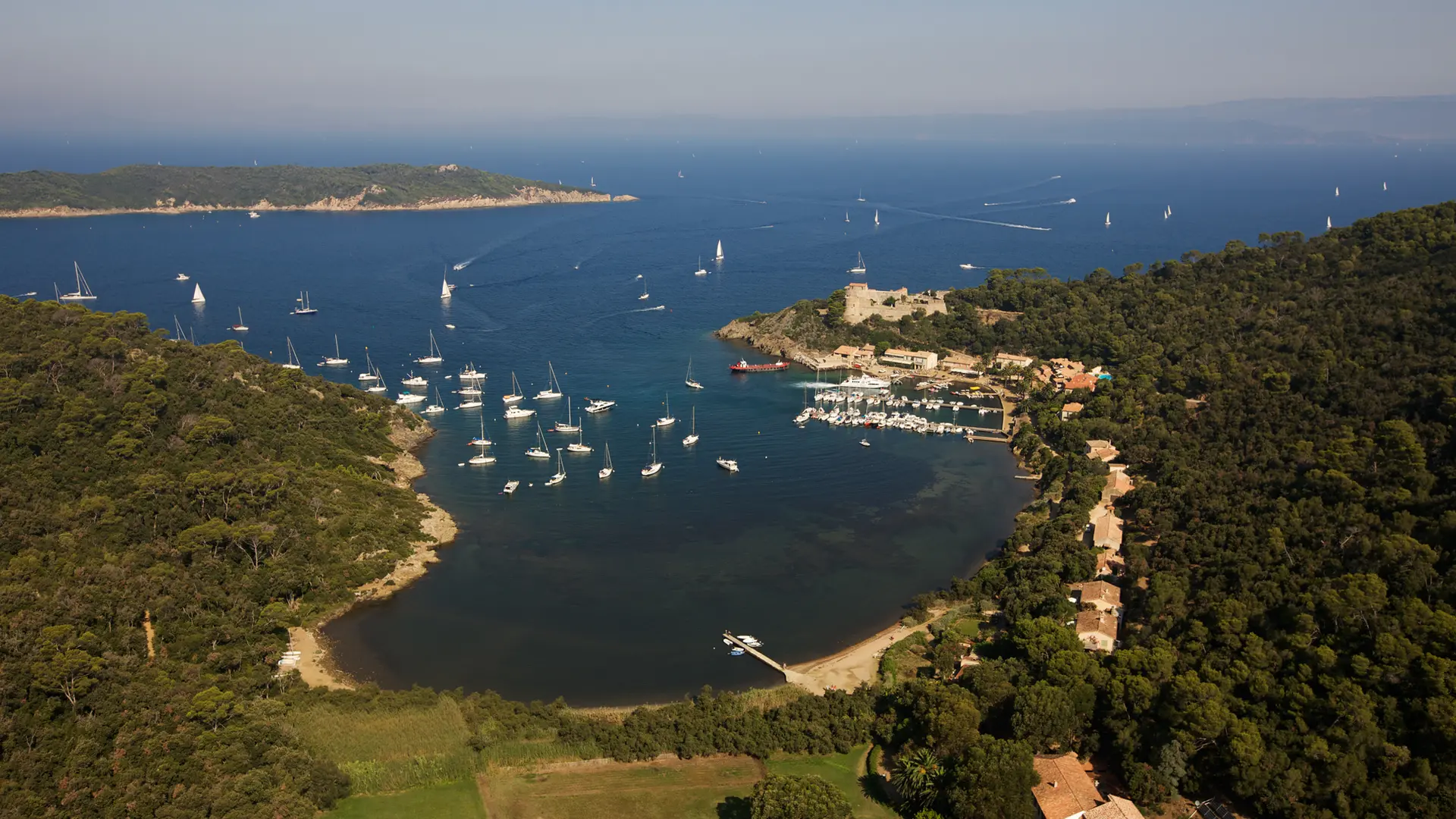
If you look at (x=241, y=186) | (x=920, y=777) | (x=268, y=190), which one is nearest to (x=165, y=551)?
(x=920, y=777)

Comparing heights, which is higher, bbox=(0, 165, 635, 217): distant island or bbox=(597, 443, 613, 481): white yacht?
bbox=(0, 165, 635, 217): distant island

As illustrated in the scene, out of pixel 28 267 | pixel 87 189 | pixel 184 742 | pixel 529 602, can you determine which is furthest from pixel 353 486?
pixel 87 189

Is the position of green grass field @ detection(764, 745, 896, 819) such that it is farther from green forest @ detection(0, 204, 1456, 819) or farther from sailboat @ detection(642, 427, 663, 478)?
sailboat @ detection(642, 427, 663, 478)

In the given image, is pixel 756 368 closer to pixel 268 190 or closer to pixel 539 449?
pixel 539 449

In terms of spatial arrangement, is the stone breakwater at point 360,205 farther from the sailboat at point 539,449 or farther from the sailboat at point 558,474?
the sailboat at point 558,474

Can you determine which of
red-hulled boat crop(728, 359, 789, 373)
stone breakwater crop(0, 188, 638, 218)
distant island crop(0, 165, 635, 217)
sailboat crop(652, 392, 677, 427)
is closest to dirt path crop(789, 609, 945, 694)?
sailboat crop(652, 392, 677, 427)

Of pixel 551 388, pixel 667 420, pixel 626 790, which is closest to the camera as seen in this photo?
pixel 626 790
